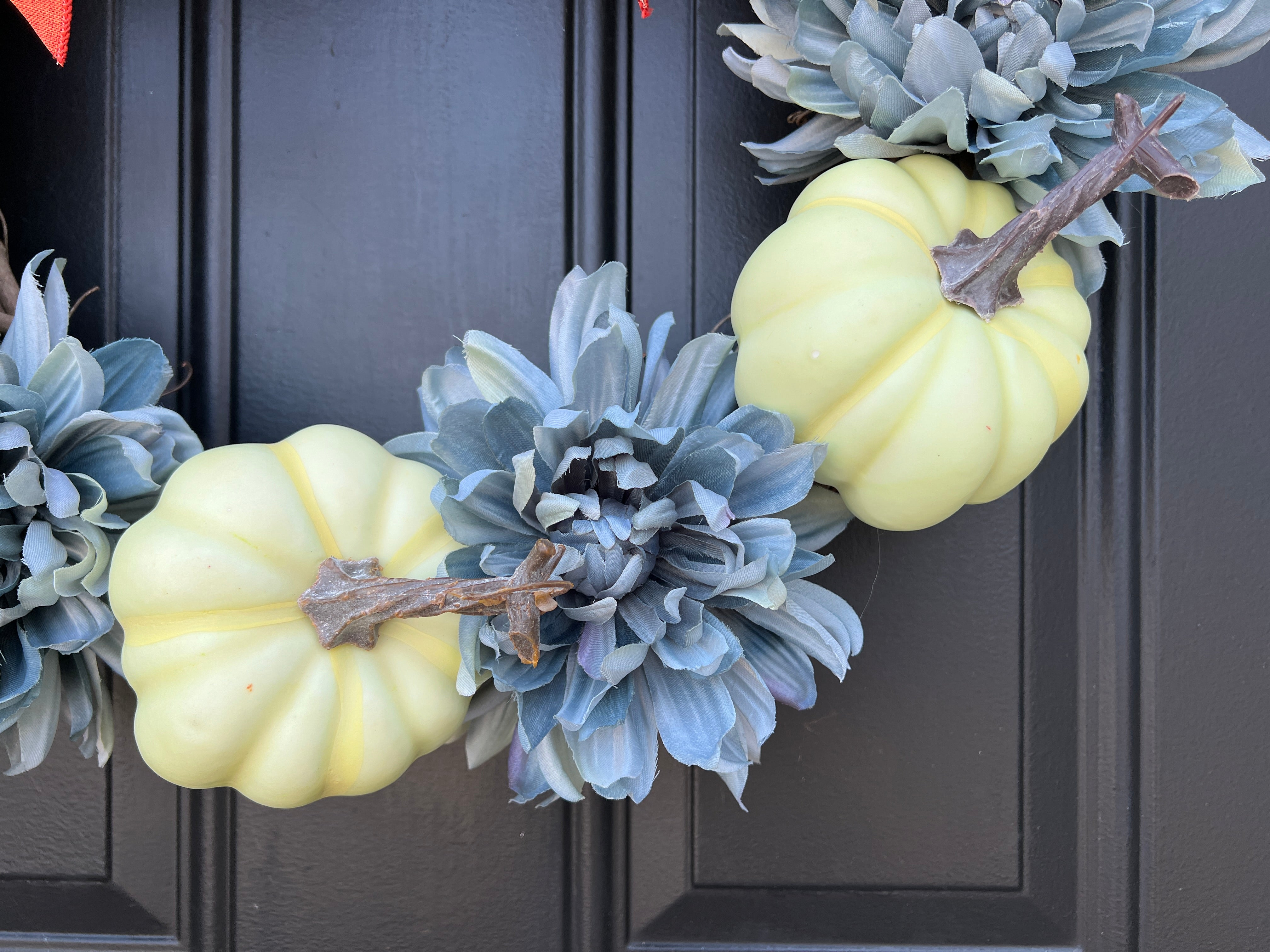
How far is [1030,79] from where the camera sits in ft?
2.06

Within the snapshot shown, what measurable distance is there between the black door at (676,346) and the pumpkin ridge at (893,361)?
0.94ft

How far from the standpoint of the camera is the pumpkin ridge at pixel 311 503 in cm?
62

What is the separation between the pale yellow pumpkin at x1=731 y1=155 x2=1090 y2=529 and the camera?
0.60 metres

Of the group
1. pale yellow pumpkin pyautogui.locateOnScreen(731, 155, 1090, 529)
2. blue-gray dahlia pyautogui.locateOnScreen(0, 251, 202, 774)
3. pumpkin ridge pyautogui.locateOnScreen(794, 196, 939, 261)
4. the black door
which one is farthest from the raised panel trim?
pumpkin ridge pyautogui.locateOnScreen(794, 196, 939, 261)

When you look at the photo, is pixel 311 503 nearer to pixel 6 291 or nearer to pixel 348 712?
pixel 348 712

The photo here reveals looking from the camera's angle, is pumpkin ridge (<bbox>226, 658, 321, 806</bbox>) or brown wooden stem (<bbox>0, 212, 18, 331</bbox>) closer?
pumpkin ridge (<bbox>226, 658, 321, 806</bbox>)

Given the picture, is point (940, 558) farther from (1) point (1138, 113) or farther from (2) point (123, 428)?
(2) point (123, 428)

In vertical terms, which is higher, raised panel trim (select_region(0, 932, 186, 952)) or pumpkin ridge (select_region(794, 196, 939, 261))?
pumpkin ridge (select_region(794, 196, 939, 261))

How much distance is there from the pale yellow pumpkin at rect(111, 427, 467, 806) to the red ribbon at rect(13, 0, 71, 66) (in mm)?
338

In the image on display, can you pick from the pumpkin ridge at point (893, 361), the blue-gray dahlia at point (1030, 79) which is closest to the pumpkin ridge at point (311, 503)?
the pumpkin ridge at point (893, 361)

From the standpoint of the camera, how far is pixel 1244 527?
90cm

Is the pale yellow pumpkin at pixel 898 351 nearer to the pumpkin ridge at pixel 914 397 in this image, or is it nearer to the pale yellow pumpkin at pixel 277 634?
the pumpkin ridge at pixel 914 397

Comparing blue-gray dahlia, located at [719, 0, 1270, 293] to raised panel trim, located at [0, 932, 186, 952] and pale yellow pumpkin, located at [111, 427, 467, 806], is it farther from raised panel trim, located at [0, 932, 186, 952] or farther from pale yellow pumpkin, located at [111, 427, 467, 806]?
raised panel trim, located at [0, 932, 186, 952]

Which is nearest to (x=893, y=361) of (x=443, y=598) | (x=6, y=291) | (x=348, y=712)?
(x=443, y=598)
